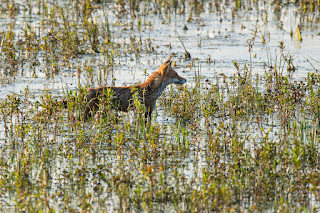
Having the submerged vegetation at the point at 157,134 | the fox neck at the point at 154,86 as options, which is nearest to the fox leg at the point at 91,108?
the submerged vegetation at the point at 157,134

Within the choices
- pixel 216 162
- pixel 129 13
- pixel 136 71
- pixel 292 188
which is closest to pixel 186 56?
pixel 136 71

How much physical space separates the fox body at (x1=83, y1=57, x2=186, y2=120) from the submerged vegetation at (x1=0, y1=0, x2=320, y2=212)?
7.3 inches

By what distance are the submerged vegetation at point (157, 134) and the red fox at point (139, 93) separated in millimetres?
187

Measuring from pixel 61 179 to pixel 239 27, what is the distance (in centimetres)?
1051

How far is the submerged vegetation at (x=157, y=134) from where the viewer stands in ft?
19.7

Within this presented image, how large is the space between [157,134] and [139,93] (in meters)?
1.95

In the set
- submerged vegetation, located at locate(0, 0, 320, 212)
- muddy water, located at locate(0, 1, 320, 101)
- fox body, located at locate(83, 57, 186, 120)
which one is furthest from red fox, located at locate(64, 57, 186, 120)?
muddy water, located at locate(0, 1, 320, 101)

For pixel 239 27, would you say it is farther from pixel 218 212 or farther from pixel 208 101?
pixel 218 212

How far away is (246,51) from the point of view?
44.1 ft

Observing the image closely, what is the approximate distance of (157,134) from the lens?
7316 mm

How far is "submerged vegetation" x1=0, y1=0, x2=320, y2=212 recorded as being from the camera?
600 centimetres

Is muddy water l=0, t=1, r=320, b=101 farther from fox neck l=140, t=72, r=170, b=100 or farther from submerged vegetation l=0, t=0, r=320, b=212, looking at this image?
fox neck l=140, t=72, r=170, b=100

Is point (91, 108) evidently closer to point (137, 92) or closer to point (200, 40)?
point (137, 92)

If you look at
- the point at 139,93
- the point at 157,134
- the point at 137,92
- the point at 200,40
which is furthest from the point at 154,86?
the point at 200,40
